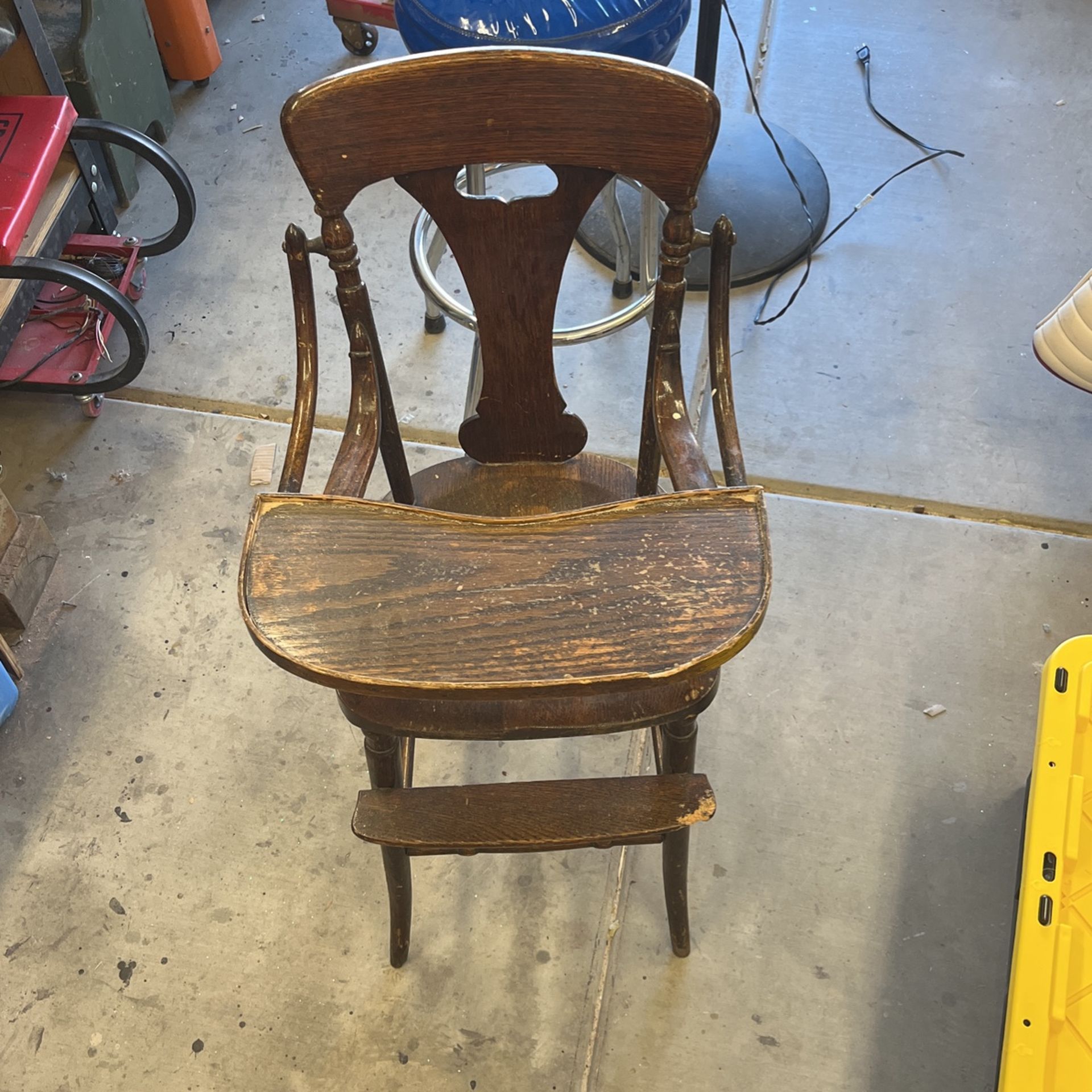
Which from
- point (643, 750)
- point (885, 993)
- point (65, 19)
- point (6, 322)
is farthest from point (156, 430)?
point (885, 993)

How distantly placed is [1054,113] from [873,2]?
672 millimetres

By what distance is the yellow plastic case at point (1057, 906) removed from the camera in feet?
3.88

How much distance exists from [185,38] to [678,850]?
97.6 inches

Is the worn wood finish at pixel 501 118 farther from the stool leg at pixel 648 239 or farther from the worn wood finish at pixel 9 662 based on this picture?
the worn wood finish at pixel 9 662

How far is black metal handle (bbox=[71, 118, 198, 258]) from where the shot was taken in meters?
2.04

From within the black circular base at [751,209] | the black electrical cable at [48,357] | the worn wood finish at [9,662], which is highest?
the black electrical cable at [48,357]

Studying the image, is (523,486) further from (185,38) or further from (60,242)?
(185,38)

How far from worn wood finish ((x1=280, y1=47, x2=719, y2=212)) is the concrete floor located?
967 mm

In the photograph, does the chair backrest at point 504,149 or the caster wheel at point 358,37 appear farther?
the caster wheel at point 358,37

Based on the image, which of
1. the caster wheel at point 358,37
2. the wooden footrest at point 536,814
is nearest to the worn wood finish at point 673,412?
the wooden footrest at point 536,814

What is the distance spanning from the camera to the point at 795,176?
248 centimetres

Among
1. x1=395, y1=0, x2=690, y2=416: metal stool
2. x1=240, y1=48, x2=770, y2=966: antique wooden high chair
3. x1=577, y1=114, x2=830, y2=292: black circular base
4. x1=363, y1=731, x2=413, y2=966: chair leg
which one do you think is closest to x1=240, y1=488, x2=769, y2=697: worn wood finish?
x1=240, y1=48, x2=770, y2=966: antique wooden high chair

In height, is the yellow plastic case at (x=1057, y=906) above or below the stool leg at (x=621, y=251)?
below

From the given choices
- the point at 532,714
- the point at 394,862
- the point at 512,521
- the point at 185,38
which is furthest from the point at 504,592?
the point at 185,38
